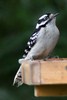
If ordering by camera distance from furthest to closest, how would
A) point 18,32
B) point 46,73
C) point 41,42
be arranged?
point 18,32 → point 41,42 → point 46,73

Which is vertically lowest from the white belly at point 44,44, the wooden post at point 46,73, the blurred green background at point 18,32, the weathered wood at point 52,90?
the weathered wood at point 52,90

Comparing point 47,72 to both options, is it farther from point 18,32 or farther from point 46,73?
point 18,32

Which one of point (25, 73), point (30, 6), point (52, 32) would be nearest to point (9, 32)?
point (30, 6)

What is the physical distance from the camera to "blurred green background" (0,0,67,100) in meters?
8.69

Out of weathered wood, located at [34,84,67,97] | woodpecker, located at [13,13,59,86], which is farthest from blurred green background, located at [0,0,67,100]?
weathered wood, located at [34,84,67,97]

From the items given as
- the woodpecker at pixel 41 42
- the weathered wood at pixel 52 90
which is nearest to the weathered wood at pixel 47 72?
the weathered wood at pixel 52 90

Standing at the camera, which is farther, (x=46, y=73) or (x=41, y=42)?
(x=41, y=42)

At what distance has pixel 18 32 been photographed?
8.91m

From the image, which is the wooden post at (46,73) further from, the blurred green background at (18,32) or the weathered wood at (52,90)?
the blurred green background at (18,32)

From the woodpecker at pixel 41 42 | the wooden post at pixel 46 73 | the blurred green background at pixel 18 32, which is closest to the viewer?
the wooden post at pixel 46 73

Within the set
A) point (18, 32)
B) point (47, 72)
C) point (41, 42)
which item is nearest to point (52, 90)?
point (47, 72)

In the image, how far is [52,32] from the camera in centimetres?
671

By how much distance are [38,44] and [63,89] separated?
3.96 ft

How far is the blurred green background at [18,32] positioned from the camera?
869 centimetres
